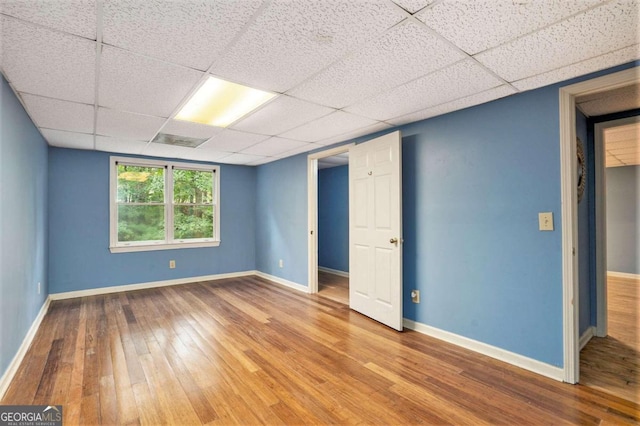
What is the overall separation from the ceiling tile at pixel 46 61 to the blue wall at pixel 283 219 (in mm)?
3006

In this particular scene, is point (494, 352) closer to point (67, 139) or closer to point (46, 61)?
point (46, 61)

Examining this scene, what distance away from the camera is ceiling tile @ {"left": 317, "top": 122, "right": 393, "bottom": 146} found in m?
3.38

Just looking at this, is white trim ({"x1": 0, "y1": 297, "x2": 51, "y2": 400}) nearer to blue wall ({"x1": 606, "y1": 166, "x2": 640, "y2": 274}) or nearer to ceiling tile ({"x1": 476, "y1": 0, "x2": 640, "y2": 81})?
ceiling tile ({"x1": 476, "y1": 0, "x2": 640, "y2": 81})

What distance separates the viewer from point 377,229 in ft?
11.2

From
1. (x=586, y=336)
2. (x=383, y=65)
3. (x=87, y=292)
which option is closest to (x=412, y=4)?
(x=383, y=65)

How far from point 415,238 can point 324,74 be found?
1946 millimetres

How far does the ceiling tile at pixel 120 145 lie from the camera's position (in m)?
3.92

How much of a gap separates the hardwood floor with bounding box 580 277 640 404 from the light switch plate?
1136 mm

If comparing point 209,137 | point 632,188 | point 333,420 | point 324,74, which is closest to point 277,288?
point 209,137

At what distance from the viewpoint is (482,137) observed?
266cm

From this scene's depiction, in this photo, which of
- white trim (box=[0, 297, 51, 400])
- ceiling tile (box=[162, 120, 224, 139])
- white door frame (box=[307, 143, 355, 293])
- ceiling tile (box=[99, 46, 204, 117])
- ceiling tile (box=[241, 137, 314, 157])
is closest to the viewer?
ceiling tile (box=[99, 46, 204, 117])

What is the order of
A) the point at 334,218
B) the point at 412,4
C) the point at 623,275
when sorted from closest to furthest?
the point at 412,4, the point at 623,275, the point at 334,218

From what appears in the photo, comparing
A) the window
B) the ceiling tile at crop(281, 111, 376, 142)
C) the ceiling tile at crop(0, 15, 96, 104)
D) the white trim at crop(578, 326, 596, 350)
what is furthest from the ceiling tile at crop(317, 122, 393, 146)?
the white trim at crop(578, 326, 596, 350)

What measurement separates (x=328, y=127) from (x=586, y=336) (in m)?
3.34
